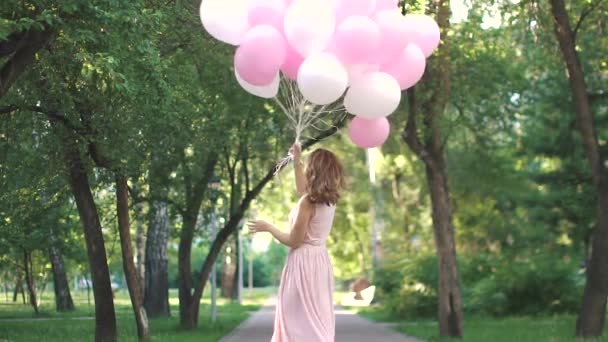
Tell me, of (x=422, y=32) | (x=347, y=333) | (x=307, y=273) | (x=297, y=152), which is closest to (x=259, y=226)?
(x=307, y=273)

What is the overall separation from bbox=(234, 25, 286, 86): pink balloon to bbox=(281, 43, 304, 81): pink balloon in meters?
0.10

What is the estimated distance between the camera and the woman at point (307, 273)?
6.50 m

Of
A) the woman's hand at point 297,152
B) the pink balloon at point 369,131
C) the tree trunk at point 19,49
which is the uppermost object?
the tree trunk at point 19,49

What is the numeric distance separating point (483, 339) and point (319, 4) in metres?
12.4

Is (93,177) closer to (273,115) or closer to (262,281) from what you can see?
(273,115)

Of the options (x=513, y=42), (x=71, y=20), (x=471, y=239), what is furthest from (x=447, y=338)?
(x=471, y=239)

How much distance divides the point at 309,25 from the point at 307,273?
196 cm

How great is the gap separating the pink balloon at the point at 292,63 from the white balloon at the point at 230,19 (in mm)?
419

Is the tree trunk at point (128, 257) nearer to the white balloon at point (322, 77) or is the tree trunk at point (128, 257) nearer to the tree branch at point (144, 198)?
the tree branch at point (144, 198)

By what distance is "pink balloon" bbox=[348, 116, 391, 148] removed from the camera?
8.62 m

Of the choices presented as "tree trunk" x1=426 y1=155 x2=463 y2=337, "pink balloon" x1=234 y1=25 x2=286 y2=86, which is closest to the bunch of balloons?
"pink balloon" x1=234 y1=25 x2=286 y2=86

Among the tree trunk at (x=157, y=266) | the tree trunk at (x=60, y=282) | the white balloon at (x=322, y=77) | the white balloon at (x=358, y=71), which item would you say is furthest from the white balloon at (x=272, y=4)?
the tree trunk at (x=60, y=282)

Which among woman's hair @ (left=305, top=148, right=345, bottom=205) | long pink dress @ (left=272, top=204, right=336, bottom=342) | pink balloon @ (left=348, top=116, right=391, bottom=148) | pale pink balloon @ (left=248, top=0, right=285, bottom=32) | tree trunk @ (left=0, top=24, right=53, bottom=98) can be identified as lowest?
long pink dress @ (left=272, top=204, right=336, bottom=342)

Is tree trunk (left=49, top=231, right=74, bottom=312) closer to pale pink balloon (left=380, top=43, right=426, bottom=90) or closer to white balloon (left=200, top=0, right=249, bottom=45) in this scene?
white balloon (left=200, top=0, right=249, bottom=45)
